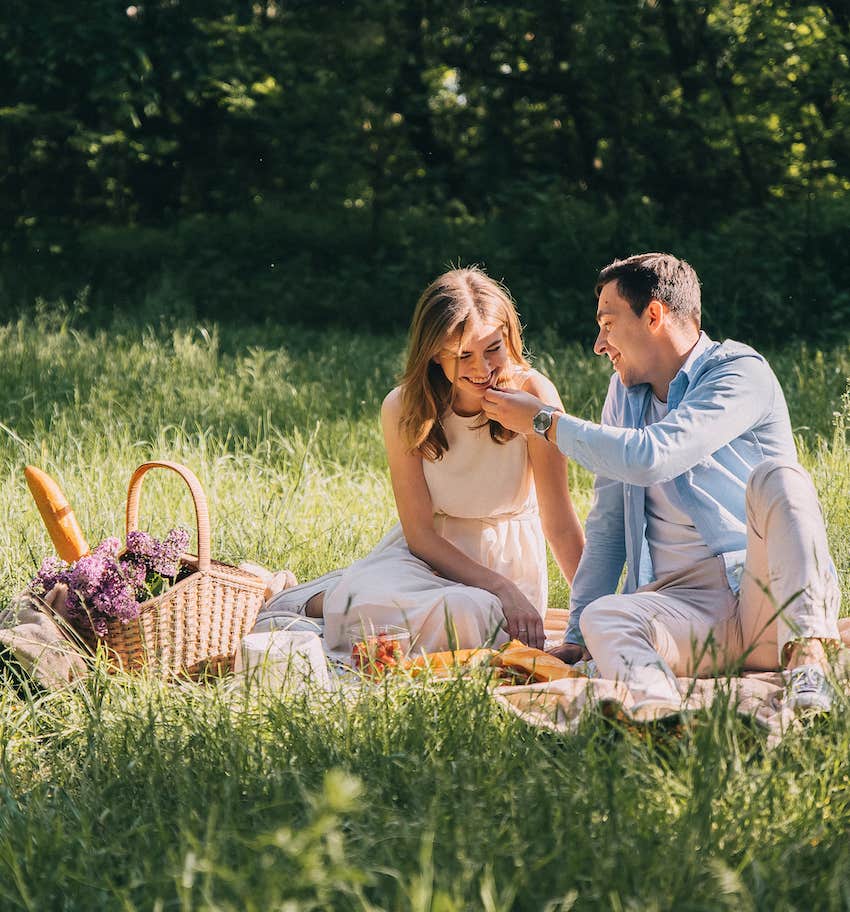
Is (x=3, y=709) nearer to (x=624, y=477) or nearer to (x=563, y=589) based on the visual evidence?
(x=624, y=477)

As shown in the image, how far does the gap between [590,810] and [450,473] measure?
6.68 ft

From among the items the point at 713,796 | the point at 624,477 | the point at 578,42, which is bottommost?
the point at 713,796

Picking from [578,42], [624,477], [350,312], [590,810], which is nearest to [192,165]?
[350,312]

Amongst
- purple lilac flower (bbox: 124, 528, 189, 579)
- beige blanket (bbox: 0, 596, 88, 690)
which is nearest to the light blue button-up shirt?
purple lilac flower (bbox: 124, 528, 189, 579)

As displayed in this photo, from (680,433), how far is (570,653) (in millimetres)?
865

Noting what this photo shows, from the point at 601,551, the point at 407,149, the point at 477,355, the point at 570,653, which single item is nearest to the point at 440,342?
the point at 477,355

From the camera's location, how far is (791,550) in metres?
3.04

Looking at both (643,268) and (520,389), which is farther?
(520,389)

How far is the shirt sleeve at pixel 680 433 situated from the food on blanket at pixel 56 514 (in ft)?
5.42

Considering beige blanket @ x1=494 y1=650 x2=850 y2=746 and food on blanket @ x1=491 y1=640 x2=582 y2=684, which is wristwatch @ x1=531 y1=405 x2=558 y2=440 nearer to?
food on blanket @ x1=491 y1=640 x2=582 y2=684

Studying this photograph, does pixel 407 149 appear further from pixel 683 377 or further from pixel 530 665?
pixel 530 665

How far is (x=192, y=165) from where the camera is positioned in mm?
17547

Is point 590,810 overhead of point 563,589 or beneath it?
overhead

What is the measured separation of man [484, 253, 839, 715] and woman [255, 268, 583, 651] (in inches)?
9.6
